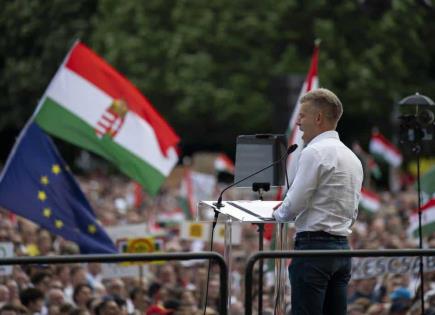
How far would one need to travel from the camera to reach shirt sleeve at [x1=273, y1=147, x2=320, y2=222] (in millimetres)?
7367

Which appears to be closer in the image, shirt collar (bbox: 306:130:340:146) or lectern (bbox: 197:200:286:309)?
lectern (bbox: 197:200:286:309)

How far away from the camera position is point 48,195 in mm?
13344

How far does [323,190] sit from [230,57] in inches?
1652

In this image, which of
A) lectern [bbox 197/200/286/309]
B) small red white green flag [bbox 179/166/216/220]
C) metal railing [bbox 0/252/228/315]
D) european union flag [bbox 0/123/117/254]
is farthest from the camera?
small red white green flag [bbox 179/166/216/220]

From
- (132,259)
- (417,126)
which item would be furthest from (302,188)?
(417,126)

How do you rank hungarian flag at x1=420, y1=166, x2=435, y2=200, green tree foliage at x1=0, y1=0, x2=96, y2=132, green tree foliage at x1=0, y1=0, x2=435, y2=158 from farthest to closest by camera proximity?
1. green tree foliage at x1=0, y1=0, x2=435, y2=158
2. green tree foliage at x1=0, y1=0, x2=96, y2=132
3. hungarian flag at x1=420, y1=166, x2=435, y2=200

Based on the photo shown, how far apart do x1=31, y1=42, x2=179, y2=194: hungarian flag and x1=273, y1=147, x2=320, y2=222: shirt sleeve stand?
278 inches

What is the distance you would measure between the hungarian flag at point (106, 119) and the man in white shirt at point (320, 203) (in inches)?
275

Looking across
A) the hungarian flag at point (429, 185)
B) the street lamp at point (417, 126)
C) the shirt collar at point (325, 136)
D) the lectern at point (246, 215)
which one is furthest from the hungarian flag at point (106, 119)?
the shirt collar at point (325, 136)

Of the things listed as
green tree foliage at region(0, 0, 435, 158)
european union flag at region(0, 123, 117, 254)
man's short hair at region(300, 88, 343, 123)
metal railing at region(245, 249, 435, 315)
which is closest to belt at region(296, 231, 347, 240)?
metal railing at region(245, 249, 435, 315)

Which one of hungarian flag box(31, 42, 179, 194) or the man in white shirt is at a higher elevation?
hungarian flag box(31, 42, 179, 194)

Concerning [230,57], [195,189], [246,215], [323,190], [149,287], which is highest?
[230,57]

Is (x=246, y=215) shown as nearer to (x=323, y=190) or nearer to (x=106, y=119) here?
(x=323, y=190)

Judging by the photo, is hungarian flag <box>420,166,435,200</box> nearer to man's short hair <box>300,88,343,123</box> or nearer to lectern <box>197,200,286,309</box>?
lectern <box>197,200,286,309</box>
